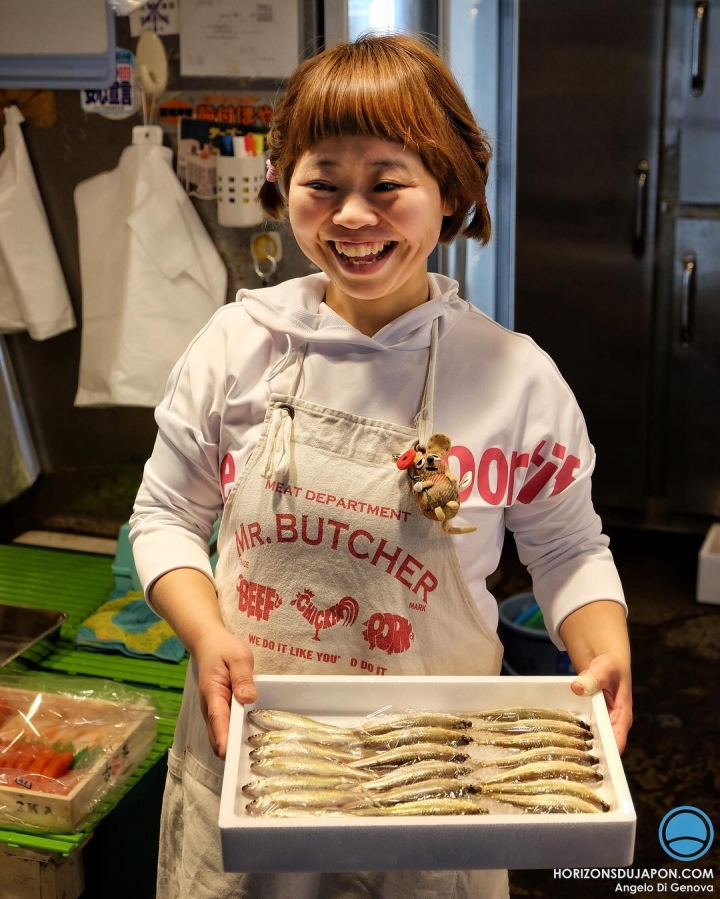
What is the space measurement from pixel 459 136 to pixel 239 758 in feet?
2.69

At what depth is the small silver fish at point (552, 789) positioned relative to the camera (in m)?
1.21

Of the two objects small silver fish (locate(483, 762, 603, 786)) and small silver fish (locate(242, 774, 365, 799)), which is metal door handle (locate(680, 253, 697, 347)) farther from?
small silver fish (locate(242, 774, 365, 799))

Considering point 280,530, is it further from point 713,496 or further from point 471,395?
point 713,496

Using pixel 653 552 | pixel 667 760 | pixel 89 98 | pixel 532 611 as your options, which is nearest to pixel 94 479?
pixel 89 98

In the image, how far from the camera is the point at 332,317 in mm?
1517

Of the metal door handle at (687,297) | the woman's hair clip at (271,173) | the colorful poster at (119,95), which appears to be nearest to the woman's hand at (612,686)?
the woman's hair clip at (271,173)

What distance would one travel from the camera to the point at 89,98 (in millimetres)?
2793

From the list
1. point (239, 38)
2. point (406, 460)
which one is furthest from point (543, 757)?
point (239, 38)

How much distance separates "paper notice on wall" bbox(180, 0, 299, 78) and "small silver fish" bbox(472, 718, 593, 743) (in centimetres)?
180

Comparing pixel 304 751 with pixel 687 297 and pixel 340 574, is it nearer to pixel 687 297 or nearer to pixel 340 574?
pixel 340 574

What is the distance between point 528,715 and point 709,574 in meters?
2.86

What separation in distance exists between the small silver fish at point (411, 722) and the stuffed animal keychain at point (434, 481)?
230 millimetres

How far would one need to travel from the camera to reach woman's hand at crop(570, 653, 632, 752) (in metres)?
1.36

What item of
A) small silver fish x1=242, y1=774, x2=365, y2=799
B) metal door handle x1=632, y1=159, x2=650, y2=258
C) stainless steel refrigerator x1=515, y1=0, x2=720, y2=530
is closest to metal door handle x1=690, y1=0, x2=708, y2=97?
stainless steel refrigerator x1=515, y1=0, x2=720, y2=530
